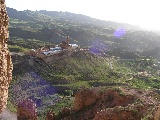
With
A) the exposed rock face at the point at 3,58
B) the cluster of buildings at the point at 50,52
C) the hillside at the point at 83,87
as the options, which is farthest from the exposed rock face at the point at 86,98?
the cluster of buildings at the point at 50,52

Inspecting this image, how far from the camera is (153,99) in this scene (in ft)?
91.4

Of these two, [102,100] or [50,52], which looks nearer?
[102,100]

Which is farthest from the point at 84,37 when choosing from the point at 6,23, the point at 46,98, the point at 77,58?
the point at 6,23

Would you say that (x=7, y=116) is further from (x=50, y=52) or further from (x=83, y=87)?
(x=50, y=52)

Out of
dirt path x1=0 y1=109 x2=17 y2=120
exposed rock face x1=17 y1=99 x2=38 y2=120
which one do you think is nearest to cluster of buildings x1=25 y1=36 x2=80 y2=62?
dirt path x1=0 y1=109 x2=17 y2=120

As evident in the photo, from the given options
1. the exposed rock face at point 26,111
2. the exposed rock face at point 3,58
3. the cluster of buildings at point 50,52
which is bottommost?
the cluster of buildings at point 50,52

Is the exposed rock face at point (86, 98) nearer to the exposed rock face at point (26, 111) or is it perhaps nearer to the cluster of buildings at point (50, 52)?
the exposed rock face at point (26, 111)

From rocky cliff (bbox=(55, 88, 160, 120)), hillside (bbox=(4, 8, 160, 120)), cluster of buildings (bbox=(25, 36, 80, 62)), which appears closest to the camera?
hillside (bbox=(4, 8, 160, 120))

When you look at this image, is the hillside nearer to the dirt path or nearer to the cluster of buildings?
the cluster of buildings

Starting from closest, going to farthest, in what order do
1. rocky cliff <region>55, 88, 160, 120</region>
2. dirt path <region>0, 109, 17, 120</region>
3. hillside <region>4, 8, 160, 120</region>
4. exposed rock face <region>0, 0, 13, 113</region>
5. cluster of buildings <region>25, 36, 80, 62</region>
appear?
exposed rock face <region>0, 0, 13, 113</region>
hillside <region>4, 8, 160, 120</region>
rocky cliff <region>55, 88, 160, 120</region>
dirt path <region>0, 109, 17, 120</region>
cluster of buildings <region>25, 36, 80, 62</region>

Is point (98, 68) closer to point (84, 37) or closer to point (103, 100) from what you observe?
point (103, 100)

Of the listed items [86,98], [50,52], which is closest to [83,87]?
[86,98]

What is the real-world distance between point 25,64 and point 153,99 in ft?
134

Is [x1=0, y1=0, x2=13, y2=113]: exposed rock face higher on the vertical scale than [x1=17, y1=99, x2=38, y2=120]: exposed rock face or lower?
higher
